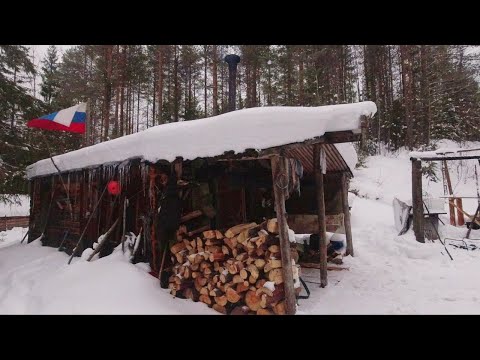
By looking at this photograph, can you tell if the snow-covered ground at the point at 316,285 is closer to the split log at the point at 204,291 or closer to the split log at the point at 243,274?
the split log at the point at 204,291

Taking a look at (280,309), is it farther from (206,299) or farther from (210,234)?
(210,234)

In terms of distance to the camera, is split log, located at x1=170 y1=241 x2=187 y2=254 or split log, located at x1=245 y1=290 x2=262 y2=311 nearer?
split log, located at x1=245 y1=290 x2=262 y2=311

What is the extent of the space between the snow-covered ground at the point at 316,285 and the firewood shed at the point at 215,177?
655 mm

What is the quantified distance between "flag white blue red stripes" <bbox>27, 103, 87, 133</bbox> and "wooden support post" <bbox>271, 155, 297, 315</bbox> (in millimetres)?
5922

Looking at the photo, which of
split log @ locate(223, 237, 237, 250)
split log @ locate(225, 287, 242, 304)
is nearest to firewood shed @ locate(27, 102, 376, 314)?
split log @ locate(223, 237, 237, 250)

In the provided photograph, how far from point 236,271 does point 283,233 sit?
1.02 meters

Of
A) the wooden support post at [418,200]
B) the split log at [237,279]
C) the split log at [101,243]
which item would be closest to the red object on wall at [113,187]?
the split log at [101,243]

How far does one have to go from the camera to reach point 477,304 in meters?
5.08

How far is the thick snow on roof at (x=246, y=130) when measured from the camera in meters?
4.32

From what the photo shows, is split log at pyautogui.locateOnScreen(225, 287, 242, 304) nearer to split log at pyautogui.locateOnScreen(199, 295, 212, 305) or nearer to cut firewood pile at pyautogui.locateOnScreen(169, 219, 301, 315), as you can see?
cut firewood pile at pyautogui.locateOnScreen(169, 219, 301, 315)

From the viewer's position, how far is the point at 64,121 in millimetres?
7891

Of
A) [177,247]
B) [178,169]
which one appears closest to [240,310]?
[177,247]

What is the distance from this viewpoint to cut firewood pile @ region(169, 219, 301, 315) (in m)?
4.63
